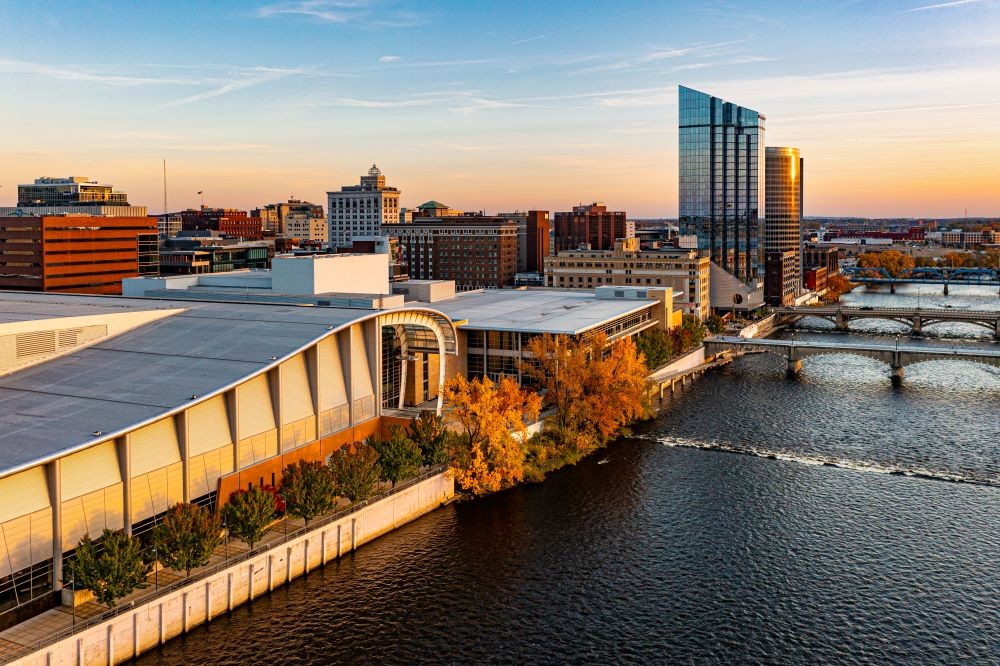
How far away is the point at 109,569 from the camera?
3275cm

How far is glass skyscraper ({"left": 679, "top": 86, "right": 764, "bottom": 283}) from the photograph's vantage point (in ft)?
549

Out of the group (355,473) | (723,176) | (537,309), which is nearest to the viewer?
(355,473)

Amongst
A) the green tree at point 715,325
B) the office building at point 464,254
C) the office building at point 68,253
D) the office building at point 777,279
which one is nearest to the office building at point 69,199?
the office building at point 68,253

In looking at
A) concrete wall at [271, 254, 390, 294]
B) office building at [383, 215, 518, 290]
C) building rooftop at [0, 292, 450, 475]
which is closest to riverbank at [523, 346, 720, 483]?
building rooftop at [0, 292, 450, 475]

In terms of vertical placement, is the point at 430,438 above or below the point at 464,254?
below

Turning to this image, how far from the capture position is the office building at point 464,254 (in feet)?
567

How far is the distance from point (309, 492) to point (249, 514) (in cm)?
388

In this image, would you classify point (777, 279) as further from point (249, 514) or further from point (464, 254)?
point (249, 514)

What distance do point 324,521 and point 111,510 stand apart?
387 inches

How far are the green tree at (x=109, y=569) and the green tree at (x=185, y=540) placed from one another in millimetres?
1177

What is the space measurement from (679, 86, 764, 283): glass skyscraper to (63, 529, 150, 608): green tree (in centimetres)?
14637

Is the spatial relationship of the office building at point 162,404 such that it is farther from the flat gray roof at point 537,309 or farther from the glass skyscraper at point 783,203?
the glass skyscraper at point 783,203

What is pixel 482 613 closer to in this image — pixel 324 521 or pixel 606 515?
pixel 324 521

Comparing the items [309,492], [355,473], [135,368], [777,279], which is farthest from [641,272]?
[135,368]
